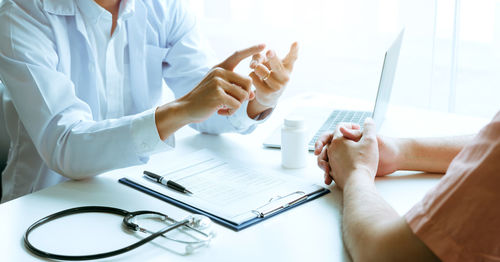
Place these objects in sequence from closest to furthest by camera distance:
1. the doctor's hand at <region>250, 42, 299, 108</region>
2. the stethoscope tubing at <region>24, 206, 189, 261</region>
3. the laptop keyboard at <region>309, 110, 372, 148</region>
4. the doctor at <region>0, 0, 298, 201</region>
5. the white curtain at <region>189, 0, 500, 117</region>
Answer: the stethoscope tubing at <region>24, 206, 189, 261</region>
the doctor at <region>0, 0, 298, 201</region>
the doctor's hand at <region>250, 42, 299, 108</region>
the laptop keyboard at <region>309, 110, 372, 148</region>
the white curtain at <region>189, 0, 500, 117</region>

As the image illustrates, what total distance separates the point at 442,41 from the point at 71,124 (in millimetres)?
2261

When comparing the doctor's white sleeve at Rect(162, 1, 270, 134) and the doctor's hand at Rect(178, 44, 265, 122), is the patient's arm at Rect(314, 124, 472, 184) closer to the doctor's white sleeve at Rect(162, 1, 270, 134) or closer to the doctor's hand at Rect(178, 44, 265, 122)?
the doctor's hand at Rect(178, 44, 265, 122)

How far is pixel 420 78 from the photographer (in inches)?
122

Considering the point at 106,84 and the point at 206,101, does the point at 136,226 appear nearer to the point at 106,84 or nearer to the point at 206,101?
the point at 206,101

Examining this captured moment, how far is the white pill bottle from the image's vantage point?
1.27 metres

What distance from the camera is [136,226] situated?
969 mm

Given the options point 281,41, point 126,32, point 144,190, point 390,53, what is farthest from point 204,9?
point 144,190

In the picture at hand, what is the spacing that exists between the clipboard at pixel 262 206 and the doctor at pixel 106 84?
0.14m

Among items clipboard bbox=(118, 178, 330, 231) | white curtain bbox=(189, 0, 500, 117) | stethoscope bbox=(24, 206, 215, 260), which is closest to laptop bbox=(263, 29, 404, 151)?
clipboard bbox=(118, 178, 330, 231)

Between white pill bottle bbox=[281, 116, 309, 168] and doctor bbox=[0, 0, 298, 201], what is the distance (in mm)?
118

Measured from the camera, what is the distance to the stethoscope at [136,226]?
2.90ft

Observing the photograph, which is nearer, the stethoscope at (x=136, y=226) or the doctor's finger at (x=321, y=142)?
the stethoscope at (x=136, y=226)

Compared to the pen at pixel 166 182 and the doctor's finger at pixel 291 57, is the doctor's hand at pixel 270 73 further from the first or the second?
the pen at pixel 166 182

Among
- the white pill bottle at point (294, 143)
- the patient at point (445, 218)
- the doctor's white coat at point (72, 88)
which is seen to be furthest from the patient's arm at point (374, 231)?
the doctor's white coat at point (72, 88)
